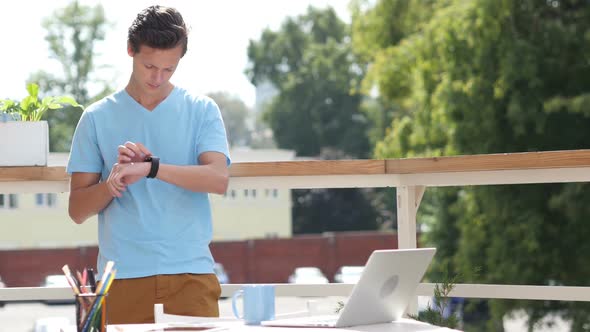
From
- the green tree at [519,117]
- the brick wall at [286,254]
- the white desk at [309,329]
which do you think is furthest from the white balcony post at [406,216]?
the brick wall at [286,254]

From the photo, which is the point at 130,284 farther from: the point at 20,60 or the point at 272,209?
the point at 272,209

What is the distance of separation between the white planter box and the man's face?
2.69 feet

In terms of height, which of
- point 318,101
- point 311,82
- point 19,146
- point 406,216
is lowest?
point 406,216

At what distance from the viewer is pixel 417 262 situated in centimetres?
182

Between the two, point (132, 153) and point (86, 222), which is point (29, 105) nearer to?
point (132, 153)

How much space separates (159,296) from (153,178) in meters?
0.25

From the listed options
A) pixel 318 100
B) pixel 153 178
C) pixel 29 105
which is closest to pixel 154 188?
pixel 153 178

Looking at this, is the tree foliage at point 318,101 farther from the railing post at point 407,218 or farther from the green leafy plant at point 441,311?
the green leafy plant at point 441,311

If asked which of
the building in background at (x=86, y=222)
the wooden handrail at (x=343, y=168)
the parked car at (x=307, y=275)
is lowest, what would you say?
the parked car at (x=307, y=275)

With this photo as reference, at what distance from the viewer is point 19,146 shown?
306 centimetres

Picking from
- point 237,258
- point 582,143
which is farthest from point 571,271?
point 237,258

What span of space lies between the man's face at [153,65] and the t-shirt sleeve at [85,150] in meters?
0.15

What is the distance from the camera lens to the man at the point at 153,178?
2.24 meters

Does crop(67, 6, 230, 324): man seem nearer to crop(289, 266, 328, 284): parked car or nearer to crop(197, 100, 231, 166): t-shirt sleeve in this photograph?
crop(197, 100, 231, 166): t-shirt sleeve
